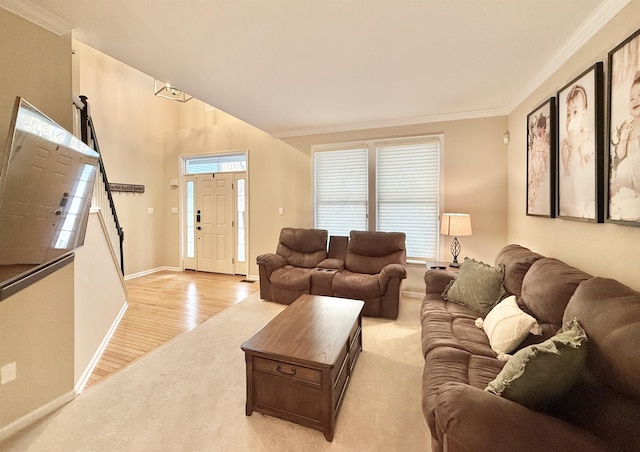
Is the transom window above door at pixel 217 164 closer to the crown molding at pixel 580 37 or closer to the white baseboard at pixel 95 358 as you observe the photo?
the white baseboard at pixel 95 358

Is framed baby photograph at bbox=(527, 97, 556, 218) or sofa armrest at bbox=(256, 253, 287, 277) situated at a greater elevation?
framed baby photograph at bbox=(527, 97, 556, 218)

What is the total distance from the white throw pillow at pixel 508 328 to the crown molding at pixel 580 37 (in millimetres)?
1901

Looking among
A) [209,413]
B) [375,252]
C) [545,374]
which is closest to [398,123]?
[375,252]

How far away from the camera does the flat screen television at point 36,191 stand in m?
1.18

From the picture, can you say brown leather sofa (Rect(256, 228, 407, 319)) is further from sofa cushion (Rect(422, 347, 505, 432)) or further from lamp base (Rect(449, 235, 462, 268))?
sofa cushion (Rect(422, 347, 505, 432))

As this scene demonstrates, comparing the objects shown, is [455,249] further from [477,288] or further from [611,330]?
[611,330]

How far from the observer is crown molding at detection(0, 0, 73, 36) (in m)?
1.64

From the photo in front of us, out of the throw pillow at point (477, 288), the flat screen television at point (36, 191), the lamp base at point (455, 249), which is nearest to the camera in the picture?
the flat screen television at point (36, 191)

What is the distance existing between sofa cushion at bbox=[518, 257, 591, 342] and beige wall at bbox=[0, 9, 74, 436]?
3.04 meters

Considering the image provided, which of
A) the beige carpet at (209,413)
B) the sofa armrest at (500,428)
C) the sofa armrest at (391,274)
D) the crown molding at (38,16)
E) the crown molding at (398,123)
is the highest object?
the crown molding at (398,123)

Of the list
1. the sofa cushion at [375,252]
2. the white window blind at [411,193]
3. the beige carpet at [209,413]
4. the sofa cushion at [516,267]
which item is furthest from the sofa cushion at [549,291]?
the white window blind at [411,193]

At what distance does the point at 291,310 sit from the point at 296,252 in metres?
1.90

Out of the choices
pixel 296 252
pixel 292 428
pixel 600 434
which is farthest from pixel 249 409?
pixel 296 252


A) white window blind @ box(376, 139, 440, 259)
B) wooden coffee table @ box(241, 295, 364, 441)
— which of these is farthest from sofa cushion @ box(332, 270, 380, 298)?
wooden coffee table @ box(241, 295, 364, 441)
